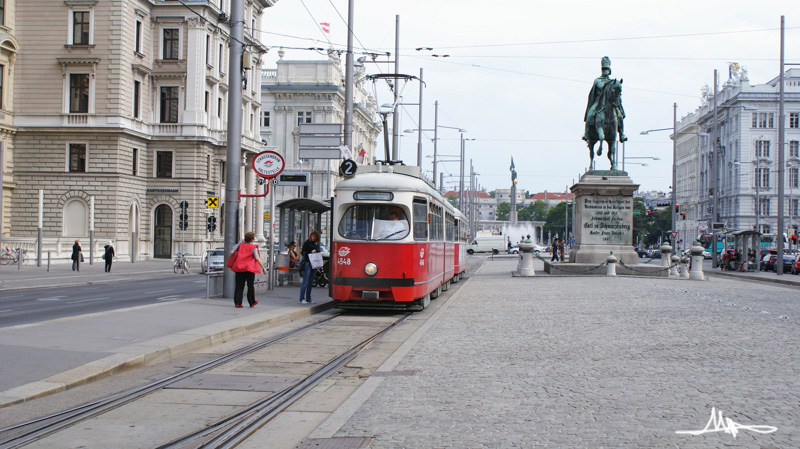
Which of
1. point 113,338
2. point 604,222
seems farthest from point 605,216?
point 113,338

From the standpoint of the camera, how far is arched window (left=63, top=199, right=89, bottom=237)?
5147 cm

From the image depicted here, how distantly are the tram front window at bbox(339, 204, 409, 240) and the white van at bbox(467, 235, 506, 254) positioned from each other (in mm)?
73853

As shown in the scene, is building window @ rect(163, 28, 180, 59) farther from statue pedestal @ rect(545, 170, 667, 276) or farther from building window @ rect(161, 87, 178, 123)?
statue pedestal @ rect(545, 170, 667, 276)

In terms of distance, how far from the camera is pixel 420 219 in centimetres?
1744

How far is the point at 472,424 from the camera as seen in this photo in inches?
255

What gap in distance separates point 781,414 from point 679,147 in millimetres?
125720

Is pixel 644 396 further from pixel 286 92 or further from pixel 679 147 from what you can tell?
pixel 679 147

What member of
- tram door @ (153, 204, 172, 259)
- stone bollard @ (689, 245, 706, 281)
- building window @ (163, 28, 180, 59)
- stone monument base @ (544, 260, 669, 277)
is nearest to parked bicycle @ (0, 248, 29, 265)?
tram door @ (153, 204, 172, 259)

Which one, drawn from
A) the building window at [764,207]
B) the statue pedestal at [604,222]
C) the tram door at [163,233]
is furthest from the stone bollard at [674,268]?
the building window at [764,207]

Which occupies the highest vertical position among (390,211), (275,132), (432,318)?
(275,132)

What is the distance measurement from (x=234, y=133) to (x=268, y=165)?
1012 millimetres

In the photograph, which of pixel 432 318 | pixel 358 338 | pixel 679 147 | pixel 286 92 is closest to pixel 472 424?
pixel 358 338

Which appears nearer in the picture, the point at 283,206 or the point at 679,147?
the point at 283,206

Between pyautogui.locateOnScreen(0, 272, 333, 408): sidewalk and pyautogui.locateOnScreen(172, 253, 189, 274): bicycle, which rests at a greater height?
pyautogui.locateOnScreen(0, 272, 333, 408): sidewalk
